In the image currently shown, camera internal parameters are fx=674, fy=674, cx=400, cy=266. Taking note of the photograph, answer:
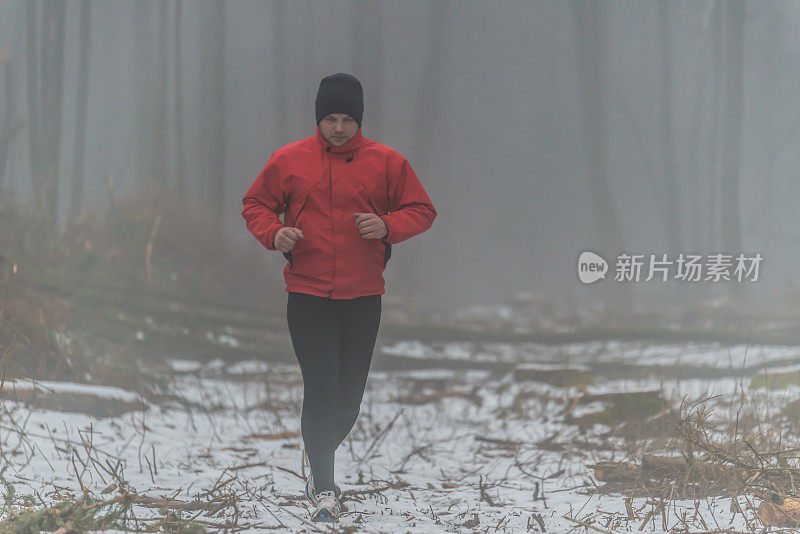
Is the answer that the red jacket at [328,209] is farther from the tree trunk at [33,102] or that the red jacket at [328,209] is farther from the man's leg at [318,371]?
the tree trunk at [33,102]

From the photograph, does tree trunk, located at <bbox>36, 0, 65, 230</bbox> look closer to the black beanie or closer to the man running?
the man running

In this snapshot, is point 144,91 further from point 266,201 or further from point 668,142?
point 668,142

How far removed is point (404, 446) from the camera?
11.8ft

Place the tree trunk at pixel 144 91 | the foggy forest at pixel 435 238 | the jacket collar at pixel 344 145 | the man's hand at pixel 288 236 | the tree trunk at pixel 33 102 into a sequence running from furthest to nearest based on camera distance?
the tree trunk at pixel 144 91, the tree trunk at pixel 33 102, the foggy forest at pixel 435 238, the jacket collar at pixel 344 145, the man's hand at pixel 288 236

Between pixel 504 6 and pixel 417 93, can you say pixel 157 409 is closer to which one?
pixel 417 93

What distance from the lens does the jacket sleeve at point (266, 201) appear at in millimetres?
2258

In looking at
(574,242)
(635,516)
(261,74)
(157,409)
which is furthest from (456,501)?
(261,74)

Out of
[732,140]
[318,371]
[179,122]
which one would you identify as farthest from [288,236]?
[732,140]

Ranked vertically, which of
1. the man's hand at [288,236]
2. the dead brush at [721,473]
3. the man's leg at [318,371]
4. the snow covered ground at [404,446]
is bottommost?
the snow covered ground at [404,446]

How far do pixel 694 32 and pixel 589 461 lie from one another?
10.0ft

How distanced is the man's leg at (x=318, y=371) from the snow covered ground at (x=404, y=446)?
0.21m

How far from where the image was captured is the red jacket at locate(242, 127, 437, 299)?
2275mm

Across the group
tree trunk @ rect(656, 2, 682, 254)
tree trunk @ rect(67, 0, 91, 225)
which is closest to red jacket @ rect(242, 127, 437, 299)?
tree trunk @ rect(67, 0, 91, 225)

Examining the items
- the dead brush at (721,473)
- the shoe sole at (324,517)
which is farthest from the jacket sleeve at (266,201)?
the dead brush at (721,473)
